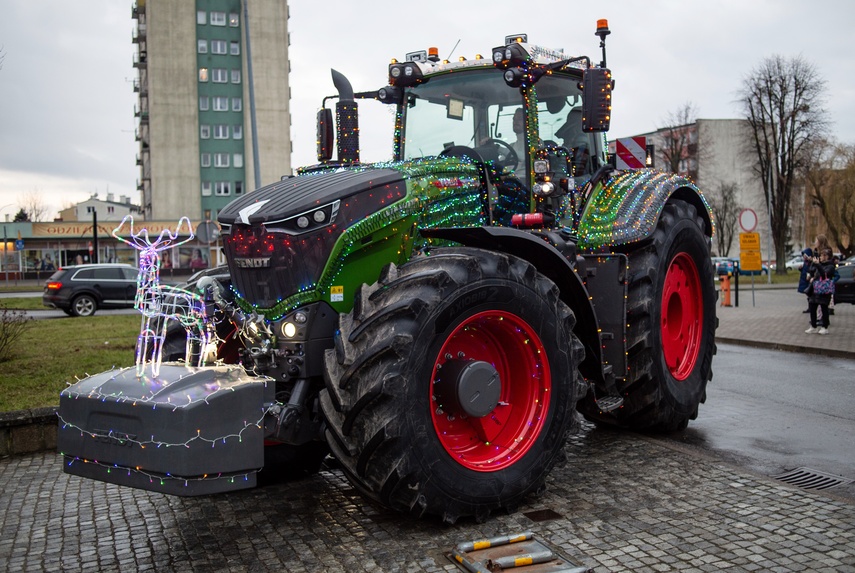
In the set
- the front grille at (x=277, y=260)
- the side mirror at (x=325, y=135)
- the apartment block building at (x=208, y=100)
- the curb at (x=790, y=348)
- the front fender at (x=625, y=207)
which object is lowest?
the curb at (x=790, y=348)

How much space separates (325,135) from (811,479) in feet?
15.1

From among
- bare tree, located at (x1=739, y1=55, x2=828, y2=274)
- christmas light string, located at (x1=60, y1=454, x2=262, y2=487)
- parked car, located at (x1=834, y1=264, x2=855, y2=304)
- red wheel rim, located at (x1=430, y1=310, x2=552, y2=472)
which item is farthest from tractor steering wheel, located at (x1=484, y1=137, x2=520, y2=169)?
bare tree, located at (x1=739, y1=55, x2=828, y2=274)

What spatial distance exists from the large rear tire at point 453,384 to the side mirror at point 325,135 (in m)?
2.16

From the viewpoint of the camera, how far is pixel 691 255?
7.62 m

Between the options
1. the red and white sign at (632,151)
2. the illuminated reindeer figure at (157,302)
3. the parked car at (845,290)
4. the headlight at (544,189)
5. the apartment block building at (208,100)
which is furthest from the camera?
the apartment block building at (208,100)

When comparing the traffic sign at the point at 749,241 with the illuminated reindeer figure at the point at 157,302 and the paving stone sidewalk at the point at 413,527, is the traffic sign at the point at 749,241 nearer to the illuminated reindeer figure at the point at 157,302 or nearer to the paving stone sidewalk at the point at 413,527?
the paving stone sidewalk at the point at 413,527

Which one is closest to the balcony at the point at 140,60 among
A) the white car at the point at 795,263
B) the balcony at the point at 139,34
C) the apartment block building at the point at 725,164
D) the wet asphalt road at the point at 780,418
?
the balcony at the point at 139,34

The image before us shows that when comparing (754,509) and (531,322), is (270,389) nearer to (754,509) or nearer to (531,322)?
(531,322)

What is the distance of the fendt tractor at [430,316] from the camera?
436cm

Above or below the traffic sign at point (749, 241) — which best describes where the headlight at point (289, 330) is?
below

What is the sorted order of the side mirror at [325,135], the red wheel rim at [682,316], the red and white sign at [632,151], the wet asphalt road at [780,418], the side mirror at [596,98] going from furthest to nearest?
the red and white sign at [632,151] < the red wheel rim at [682,316] < the side mirror at [325,135] < the wet asphalt road at [780,418] < the side mirror at [596,98]

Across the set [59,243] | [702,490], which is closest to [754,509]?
[702,490]

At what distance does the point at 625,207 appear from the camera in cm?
683

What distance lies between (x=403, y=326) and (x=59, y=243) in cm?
6473
